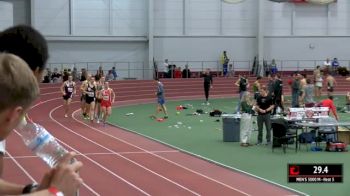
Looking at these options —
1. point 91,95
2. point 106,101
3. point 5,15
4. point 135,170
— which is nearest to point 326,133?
point 135,170

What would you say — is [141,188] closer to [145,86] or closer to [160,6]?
[145,86]

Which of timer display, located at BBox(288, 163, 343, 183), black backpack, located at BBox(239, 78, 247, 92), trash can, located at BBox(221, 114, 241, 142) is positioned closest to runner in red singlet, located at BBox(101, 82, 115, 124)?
trash can, located at BBox(221, 114, 241, 142)

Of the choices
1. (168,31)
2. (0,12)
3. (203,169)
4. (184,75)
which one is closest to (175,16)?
(168,31)

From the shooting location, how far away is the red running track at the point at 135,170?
13203 mm

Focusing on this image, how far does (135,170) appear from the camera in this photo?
613 inches

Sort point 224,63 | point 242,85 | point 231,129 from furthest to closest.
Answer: point 224,63
point 242,85
point 231,129

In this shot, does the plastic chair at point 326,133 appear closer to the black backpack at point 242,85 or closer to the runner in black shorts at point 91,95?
the runner in black shorts at point 91,95

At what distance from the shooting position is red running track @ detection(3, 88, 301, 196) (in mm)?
13203

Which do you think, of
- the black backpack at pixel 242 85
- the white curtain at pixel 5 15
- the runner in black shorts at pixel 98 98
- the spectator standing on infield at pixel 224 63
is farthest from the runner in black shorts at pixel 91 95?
the spectator standing on infield at pixel 224 63

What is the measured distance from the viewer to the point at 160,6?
49.5m

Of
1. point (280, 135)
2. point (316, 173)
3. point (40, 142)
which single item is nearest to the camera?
point (40, 142)

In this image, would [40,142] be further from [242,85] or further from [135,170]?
[242,85]

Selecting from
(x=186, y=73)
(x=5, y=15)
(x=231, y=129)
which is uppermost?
(x=5, y=15)

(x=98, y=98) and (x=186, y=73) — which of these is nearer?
(x=98, y=98)
